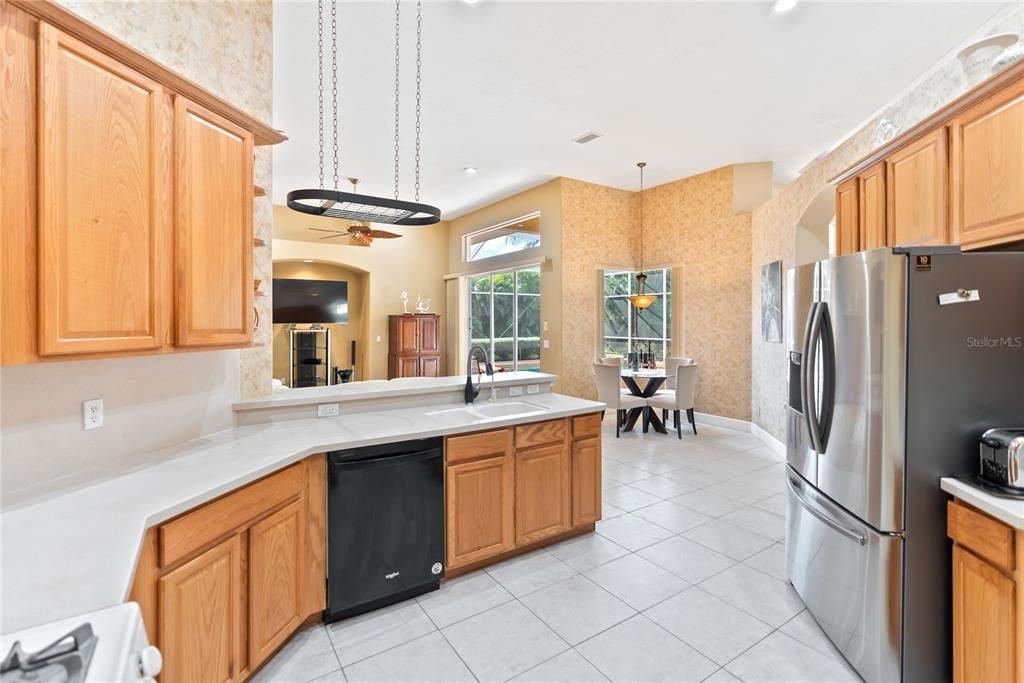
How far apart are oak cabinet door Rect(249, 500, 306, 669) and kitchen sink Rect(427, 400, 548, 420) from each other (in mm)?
1036

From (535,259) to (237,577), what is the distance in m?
5.80

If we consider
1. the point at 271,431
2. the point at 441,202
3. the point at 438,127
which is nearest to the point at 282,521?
the point at 271,431

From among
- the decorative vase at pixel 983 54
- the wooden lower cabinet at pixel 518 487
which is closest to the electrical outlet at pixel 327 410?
Answer: the wooden lower cabinet at pixel 518 487

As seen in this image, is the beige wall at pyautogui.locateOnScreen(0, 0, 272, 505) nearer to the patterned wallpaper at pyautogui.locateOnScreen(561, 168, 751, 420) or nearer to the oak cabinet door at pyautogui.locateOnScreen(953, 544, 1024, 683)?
the oak cabinet door at pyautogui.locateOnScreen(953, 544, 1024, 683)

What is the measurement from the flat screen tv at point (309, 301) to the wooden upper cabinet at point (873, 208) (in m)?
7.49

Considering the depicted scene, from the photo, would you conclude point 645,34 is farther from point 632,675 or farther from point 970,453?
point 632,675

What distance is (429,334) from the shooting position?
8609mm

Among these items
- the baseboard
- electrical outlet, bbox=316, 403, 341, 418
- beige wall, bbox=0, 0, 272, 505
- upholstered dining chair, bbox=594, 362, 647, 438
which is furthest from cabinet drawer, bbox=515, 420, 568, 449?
the baseboard

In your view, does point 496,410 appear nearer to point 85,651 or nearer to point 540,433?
point 540,433

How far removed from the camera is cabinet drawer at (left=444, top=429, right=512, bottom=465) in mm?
2484

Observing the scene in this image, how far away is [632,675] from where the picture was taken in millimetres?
1890

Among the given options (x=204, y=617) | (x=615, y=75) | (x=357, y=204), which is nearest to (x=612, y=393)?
(x=615, y=75)

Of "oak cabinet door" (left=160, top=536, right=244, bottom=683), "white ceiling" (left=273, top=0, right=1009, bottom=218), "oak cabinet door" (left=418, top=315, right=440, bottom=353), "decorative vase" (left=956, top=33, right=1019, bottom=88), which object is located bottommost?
"oak cabinet door" (left=160, top=536, right=244, bottom=683)

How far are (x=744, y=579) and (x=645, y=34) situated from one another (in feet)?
11.7
